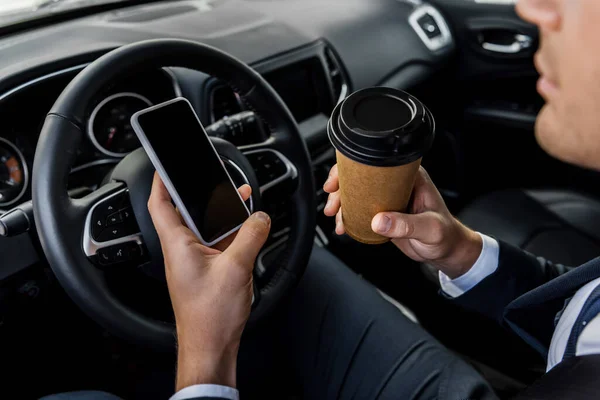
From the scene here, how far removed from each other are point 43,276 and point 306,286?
0.56m

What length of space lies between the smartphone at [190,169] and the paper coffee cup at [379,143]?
237 mm

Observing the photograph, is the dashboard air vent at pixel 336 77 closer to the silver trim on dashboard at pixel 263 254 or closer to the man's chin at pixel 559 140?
the silver trim on dashboard at pixel 263 254

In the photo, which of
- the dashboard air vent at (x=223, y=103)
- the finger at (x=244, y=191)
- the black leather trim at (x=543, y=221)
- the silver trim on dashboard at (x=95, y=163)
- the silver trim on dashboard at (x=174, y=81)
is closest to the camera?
the finger at (x=244, y=191)

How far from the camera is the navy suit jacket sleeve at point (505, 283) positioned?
108cm

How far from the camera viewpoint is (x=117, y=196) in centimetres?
95

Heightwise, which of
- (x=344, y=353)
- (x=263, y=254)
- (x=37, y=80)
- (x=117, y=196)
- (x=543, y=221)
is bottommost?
(x=543, y=221)

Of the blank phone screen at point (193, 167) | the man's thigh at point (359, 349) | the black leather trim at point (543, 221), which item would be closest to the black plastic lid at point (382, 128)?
the blank phone screen at point (193, 167)

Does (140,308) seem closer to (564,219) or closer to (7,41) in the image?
(7,41)

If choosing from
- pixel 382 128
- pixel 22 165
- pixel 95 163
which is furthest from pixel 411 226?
pixel 22 165

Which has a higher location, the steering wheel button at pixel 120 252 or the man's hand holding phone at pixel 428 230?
the steering wheel button at pixel 120 252

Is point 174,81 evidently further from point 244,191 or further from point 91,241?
point 91,241

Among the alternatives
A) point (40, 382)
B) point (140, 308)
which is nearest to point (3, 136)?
point (140, 308)

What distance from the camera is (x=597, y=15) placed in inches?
21.2

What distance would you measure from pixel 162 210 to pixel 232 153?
277mm
